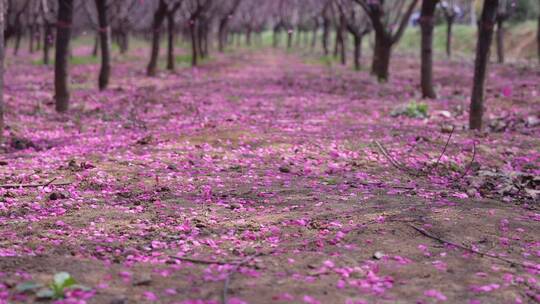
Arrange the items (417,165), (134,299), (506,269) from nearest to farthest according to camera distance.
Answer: (134,299)
(506,269)
(417,165)

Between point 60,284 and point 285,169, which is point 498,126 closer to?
point 285,169

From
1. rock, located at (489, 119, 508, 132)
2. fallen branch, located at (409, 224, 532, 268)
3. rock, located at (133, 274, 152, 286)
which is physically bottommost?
rock, located at (133, 274, 152, 286)

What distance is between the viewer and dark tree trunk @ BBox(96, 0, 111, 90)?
1727cm

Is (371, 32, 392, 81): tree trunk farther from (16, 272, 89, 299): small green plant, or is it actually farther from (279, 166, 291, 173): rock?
(16, 272, 89, 299): small green plant

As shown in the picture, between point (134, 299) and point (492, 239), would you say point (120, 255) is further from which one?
point (492, 239)

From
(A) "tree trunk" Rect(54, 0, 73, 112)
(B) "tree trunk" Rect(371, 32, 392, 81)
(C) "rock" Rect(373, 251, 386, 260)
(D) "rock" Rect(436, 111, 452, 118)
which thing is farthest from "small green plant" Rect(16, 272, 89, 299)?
(B) "tree trunk" Rect(371, 32, 392, 81)

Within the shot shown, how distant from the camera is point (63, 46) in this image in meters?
12.9

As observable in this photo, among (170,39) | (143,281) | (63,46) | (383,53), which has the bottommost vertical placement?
(143,281)

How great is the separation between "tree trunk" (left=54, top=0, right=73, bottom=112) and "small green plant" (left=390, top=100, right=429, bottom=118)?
7.30 m

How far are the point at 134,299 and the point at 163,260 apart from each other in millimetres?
841

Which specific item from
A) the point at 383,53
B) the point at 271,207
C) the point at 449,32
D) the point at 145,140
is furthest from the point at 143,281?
the point at 449,32

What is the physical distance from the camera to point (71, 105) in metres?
14.6

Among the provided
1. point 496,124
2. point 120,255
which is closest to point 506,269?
point 120,255

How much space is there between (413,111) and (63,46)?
773cm
